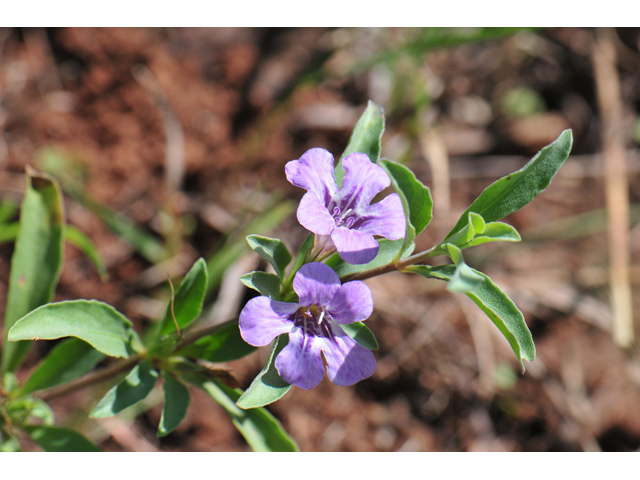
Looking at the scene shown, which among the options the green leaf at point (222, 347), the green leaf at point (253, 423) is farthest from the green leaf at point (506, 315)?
the green leaf at point (253, 423)

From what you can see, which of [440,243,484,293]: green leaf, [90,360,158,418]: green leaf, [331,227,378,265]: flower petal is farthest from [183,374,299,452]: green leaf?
[440,243,484,293]: green leaf

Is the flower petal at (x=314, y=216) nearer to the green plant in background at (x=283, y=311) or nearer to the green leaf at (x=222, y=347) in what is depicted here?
the green plant in background at (x=283, y=311)

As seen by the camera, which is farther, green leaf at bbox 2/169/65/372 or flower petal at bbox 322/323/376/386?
green leaf at bbox 2/169/65/372

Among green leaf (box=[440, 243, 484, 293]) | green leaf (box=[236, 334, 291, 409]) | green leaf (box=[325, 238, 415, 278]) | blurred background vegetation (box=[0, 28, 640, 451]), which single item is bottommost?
blurred background vegetation (box=[0, 28, 640, 451])

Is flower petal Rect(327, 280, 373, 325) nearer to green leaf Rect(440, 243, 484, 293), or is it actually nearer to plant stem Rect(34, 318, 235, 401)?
green leaf Rect(440, 243, 484, 293)

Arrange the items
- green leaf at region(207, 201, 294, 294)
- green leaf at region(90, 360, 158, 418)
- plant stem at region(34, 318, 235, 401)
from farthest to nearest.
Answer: green leaf at region(207, 201, 294, 294) < plant stem at region(34, 318, 235, 401) < green leaf at region(90, 360, 158, 418)

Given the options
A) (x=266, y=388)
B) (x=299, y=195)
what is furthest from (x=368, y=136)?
(x=299, y=195)
